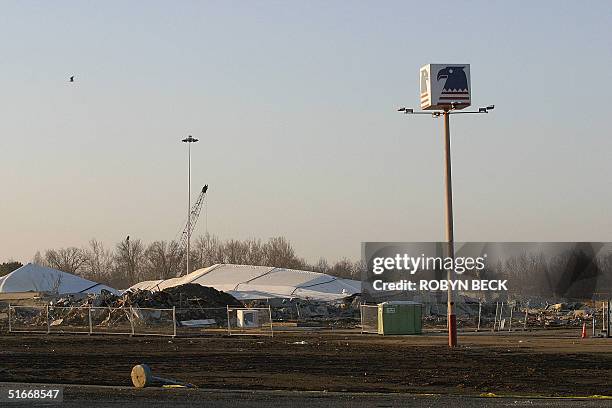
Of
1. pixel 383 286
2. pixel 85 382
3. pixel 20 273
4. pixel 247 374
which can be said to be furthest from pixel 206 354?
pixel 20 273

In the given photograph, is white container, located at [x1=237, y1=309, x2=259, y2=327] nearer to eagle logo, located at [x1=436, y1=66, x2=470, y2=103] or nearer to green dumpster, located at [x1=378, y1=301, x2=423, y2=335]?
green dumpster, located at [x1=378, y1=301, x2=423, y2=335]

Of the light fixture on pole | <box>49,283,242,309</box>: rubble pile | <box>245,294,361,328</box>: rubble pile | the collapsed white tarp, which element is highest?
the light fixture on pole

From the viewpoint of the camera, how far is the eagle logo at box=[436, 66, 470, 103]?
45.4 metres

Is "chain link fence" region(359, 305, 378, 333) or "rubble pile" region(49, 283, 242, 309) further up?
"rubble pile" region(49, 283, 242, 309)

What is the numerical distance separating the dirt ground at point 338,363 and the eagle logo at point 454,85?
34.6 feet

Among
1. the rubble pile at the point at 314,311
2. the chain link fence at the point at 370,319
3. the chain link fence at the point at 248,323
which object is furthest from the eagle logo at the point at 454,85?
the rubble pile at the point at 314,311

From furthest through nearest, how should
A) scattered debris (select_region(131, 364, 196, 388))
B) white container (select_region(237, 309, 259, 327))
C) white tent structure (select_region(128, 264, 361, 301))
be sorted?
white tent structure (select_region(128, 264, 361, 301)), white container (select_region(237, 309, 259, 327)), scattered debris (select_region(131, 364, 196, 388))

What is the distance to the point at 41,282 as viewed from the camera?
134625mm

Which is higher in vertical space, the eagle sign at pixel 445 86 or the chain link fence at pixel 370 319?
the eagle sign at pixel 445 86

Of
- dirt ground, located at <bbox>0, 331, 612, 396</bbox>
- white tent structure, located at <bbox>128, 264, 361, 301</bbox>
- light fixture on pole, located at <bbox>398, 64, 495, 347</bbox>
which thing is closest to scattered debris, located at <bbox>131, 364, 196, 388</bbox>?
dirt ground, located at <bbox>0, 331, 612, 396</bbox>

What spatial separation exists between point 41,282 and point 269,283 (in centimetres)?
3480

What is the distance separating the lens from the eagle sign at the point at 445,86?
45.4m

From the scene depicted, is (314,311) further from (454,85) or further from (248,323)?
(454,85)

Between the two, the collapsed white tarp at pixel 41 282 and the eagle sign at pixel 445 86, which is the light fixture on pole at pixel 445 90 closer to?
the eagle sign at pixel 445 86
